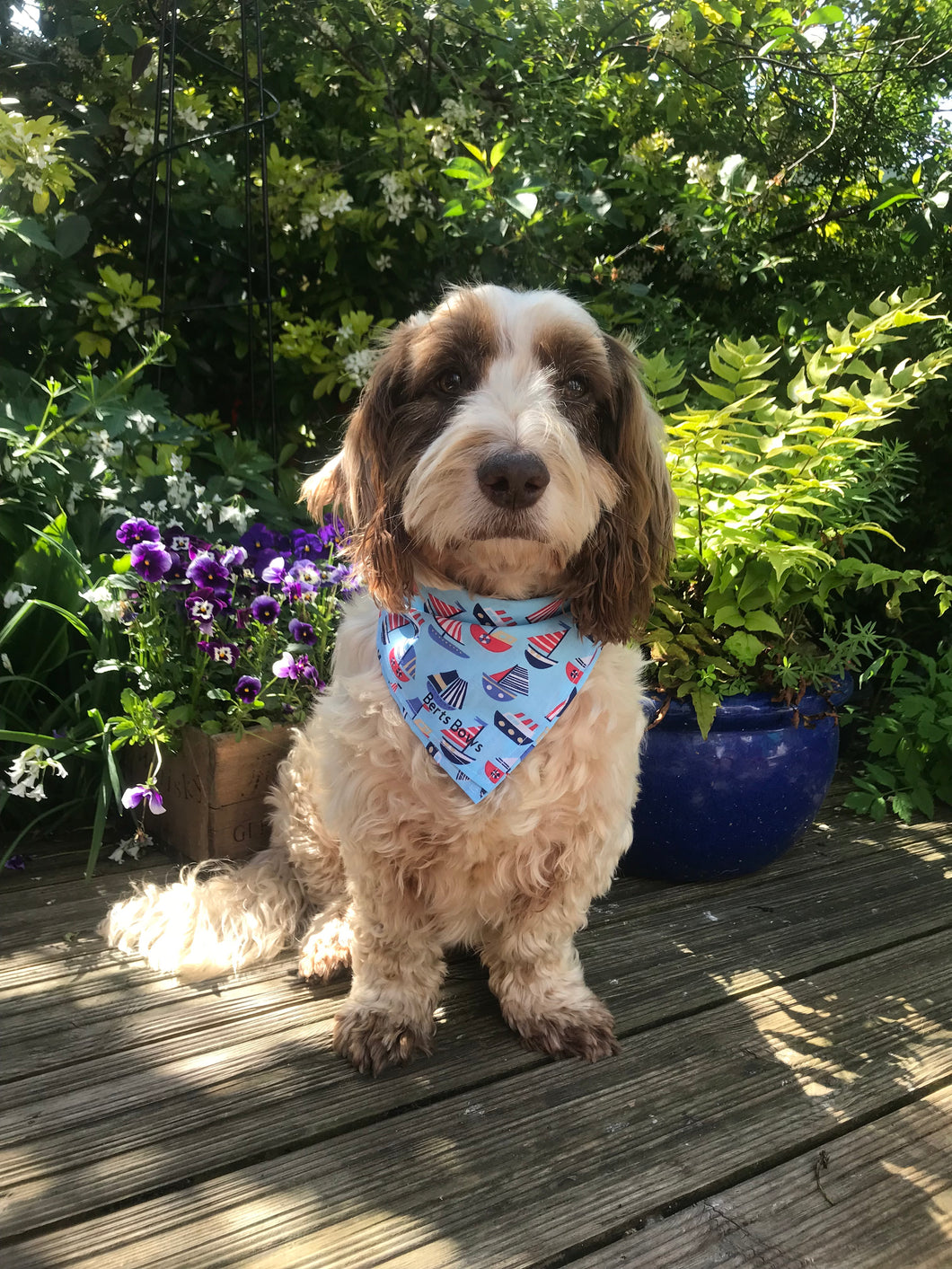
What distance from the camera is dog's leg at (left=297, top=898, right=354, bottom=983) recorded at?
236 cm

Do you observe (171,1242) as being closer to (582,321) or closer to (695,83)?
(582,321)

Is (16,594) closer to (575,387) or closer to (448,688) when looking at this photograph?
(448,688)

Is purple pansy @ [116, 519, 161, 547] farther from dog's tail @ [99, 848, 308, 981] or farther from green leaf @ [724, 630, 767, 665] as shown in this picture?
green leaf @ [724, 630, 767, 665]

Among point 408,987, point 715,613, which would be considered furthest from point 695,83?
point 408,987

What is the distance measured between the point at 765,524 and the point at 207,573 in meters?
1.67

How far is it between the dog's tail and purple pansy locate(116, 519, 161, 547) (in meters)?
0.98

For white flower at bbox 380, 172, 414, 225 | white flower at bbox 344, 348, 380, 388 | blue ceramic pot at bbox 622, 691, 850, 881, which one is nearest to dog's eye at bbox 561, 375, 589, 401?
blue ceramic pot at bbox 622, 691, 850, 881

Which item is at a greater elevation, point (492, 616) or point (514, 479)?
point (514, 479)

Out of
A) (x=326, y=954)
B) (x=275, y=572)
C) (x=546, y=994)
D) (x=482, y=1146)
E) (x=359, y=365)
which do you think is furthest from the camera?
(x=359, y=365)

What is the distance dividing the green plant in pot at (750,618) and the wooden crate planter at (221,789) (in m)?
1.18

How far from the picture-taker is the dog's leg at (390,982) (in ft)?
6.79

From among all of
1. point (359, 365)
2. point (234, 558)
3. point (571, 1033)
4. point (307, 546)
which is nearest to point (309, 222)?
point (359, 365)

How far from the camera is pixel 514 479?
171cm

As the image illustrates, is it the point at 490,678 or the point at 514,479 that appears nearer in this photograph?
the point at 514,479
